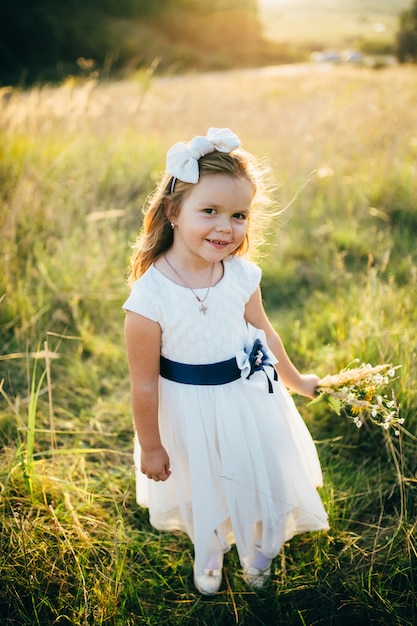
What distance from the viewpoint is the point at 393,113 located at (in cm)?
510

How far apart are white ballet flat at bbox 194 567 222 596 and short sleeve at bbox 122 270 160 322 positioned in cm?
93

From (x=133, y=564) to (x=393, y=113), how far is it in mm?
5070

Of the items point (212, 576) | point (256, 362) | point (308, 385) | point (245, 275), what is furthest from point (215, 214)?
point (212, 576)

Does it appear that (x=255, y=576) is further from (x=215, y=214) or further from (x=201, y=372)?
(x=215, y=214)

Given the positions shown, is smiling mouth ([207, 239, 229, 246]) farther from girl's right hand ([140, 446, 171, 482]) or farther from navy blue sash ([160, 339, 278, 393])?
girl's right hand ([140, 446, 171, 482])

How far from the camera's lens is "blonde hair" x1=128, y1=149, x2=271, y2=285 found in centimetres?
137

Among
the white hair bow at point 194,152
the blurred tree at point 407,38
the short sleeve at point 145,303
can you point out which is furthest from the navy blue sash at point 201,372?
the blurred tree at point 407,38

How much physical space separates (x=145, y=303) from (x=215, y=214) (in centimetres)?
33

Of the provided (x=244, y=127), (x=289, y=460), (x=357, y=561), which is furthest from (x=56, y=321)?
(x=244, y=127)

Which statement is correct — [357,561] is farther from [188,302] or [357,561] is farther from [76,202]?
[76,202]

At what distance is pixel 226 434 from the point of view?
148 centimetres

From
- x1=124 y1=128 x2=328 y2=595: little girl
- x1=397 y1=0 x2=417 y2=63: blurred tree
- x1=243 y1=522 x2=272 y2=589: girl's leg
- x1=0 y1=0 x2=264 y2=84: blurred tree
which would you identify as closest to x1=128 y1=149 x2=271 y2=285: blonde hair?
x1=124 y1=128 x2=328 y2=595: little girl

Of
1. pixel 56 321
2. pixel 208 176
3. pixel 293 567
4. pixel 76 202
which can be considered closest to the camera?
pixel 208 176

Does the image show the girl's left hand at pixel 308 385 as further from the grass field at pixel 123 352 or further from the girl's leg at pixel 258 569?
the girl's leg at pixel 258 569
